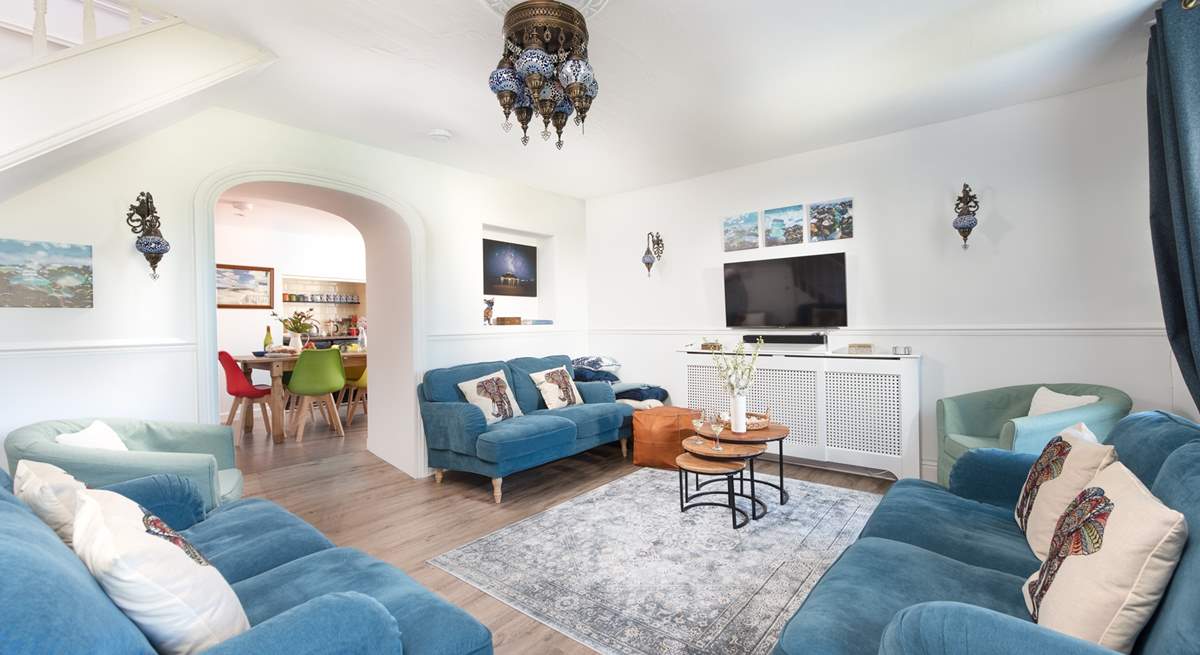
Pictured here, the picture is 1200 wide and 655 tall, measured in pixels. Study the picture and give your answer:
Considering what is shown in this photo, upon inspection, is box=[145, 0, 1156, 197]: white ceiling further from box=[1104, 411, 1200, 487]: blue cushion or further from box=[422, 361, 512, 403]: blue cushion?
box=[1104, 411, 1200, 487]: blue cushion

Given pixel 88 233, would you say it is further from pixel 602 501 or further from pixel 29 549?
pixel 602 501

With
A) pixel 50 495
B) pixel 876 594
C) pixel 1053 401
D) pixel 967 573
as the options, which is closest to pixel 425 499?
pixel 50 495

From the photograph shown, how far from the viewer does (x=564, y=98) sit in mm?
2268

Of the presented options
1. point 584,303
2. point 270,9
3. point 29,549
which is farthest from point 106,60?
point 584,303

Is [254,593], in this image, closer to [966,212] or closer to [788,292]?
[788,292]

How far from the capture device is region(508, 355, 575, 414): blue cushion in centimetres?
451

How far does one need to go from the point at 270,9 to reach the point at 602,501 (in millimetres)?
3242

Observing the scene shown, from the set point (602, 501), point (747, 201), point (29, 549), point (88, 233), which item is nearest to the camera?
point (29, 549)

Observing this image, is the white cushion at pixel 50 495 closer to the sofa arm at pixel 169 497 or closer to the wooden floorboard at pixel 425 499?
the sofa arm at pixel 169 497

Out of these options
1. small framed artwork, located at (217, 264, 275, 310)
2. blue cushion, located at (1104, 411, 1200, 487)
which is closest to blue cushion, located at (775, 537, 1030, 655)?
blue cushion, located at (1104, 411, 1200, 487)

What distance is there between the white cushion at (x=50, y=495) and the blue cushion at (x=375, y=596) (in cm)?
45

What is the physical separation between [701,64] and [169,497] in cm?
317

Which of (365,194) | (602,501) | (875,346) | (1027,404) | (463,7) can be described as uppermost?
(463,7)

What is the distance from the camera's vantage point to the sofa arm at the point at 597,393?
481cm
